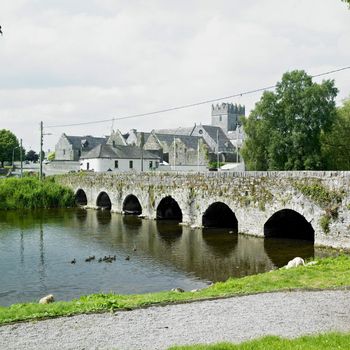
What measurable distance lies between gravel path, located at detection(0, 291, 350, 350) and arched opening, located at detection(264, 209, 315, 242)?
14.6m

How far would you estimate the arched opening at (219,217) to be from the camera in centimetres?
2922

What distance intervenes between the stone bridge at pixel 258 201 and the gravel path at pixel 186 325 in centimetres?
1121

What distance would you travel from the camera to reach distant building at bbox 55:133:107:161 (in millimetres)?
78938

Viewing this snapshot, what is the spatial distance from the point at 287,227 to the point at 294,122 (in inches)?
651

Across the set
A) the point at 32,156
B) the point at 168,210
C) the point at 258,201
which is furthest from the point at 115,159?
the point at 32,156

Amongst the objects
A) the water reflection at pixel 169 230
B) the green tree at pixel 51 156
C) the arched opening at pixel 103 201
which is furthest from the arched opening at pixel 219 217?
the green tree at pixel 51 156

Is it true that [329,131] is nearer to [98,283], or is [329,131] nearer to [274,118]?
[274,118]

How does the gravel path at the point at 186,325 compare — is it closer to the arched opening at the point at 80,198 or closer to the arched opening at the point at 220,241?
the arched opening at the point at 220,241

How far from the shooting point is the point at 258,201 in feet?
81.9

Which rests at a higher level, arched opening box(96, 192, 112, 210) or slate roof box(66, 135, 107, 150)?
slate roof box(66, 135, 107, 150)

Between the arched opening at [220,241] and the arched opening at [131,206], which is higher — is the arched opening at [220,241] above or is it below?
below

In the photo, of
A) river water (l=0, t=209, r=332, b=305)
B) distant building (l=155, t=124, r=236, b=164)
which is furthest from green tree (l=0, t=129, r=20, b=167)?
river water (l=0, t=209, r=332, b=305)

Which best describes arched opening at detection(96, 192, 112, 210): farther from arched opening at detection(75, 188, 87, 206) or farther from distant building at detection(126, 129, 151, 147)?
distant building at detection(126, 129, 151, 147)

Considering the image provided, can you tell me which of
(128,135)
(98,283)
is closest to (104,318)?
(98,283)
